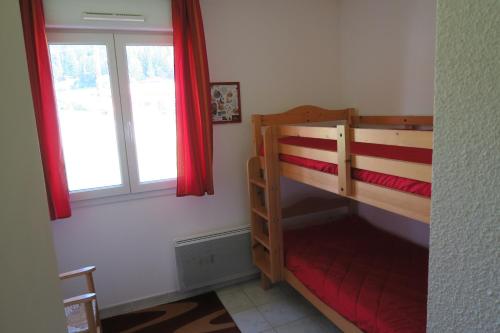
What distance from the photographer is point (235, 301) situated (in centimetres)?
296

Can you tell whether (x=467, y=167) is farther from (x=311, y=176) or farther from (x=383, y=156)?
(x=311, y=176)

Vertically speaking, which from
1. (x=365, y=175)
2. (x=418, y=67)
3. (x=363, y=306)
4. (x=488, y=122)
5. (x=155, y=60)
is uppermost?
(x=155, y=60)

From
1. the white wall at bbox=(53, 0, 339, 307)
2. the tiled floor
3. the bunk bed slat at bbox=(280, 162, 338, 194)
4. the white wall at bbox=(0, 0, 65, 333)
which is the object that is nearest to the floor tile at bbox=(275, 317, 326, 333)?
the tiled floor

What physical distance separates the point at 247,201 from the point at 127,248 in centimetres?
110

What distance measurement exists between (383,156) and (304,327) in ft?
4.89

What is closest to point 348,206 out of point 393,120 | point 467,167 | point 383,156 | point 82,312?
point 393,120

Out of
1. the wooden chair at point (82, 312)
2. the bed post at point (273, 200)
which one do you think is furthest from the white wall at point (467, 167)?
the bed post at point (273, 200)

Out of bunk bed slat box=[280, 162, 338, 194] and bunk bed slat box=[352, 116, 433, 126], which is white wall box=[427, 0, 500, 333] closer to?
bunk bed slat box=[280, 162, 338, 194]

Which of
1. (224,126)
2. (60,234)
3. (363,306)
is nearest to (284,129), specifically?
(224,126)

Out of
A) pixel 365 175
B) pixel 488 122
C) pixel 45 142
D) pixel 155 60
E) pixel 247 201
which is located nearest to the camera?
pixel 488 122

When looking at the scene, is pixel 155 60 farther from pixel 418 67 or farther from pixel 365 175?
pixel 418 67

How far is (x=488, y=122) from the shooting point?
479 mm

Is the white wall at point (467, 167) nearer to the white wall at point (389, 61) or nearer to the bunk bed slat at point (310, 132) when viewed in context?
the bunk bed slat at point (310, 132)

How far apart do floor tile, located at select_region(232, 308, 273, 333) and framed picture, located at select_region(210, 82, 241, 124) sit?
A: 62.4 inches
